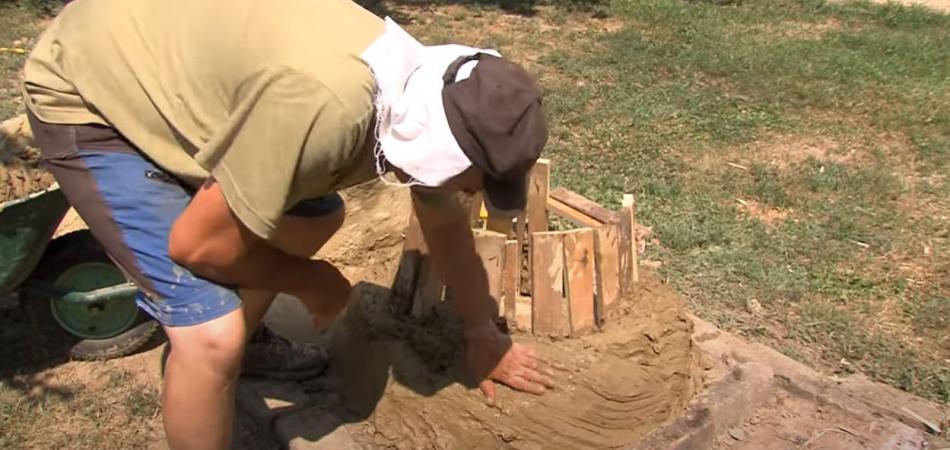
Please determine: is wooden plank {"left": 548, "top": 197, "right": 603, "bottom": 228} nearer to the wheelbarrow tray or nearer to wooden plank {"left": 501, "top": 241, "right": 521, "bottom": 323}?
wooden plank {"left": 501, "top": 241, "right": 521, "bottom": 323}

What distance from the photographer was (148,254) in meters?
2.35

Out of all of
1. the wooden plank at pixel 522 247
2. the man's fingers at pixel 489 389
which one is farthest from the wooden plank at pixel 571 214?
the man's fingers at pixel 489 389

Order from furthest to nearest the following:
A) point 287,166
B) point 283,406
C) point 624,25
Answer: point 624,25, point 283,406, point 287,166

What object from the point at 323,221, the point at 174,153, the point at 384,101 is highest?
the point at 384,101

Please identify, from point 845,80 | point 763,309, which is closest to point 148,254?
point 763,309

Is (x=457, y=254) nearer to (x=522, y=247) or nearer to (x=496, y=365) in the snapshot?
(x=496, y=365)

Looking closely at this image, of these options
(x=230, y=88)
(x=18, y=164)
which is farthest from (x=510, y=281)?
(x=18, y=164)

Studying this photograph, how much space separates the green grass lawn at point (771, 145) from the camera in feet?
12.8

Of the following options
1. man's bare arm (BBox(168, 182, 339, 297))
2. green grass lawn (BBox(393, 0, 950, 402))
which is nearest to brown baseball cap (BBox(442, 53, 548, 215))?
man's bare arm (BBox(168, 182, 339, 297))

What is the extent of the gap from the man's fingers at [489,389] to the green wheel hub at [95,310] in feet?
4.44

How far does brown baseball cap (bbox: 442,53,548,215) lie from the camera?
77.1 inches

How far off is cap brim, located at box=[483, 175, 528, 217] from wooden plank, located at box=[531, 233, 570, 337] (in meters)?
1.08

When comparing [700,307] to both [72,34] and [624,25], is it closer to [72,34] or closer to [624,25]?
[72,34]

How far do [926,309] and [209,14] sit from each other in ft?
10.4
